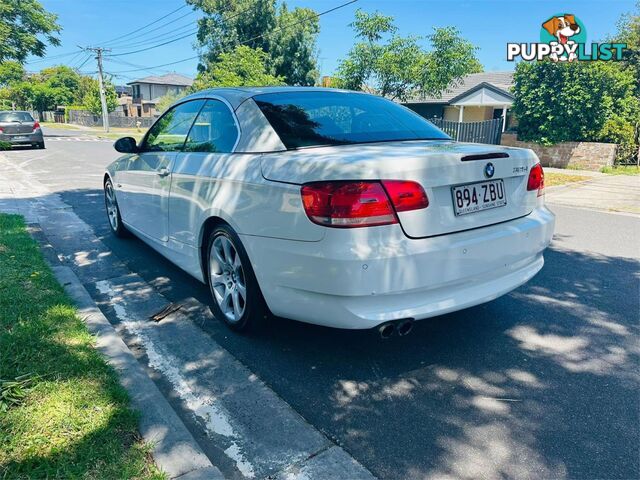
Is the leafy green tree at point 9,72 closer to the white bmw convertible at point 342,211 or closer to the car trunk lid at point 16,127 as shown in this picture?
the car trunk lid at point 16,127

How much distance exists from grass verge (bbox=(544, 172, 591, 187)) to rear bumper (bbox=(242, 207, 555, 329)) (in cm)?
923

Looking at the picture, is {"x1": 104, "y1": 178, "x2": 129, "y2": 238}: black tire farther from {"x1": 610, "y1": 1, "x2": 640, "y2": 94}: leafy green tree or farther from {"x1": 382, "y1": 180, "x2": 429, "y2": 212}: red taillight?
{"x1": 610, "y1": 1, "x2": 640, "y2": 94}: leafy green tree

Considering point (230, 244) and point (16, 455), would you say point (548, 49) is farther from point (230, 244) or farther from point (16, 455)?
point (16, 455)

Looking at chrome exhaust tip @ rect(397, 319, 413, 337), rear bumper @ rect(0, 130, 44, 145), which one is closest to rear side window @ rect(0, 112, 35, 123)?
rear bumper @ rect(0, 130, 44, 145)

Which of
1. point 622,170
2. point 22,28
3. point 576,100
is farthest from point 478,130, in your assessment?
point 22,28

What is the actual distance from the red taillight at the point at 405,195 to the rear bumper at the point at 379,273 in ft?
0.41

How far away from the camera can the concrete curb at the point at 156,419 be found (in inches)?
81.0

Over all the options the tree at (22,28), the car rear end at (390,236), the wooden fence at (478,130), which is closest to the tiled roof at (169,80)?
the tree at (22,28)

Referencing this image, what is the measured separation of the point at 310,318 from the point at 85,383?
4.05ft

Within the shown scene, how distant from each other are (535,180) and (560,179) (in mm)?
9902

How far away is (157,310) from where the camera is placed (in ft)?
12.9

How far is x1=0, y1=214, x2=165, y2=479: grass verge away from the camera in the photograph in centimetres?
201

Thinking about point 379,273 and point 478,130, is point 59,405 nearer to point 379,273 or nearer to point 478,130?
point 379,273

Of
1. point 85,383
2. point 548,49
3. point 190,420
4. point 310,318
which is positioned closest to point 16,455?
point 85,383
